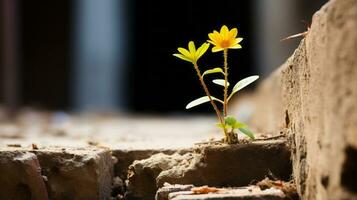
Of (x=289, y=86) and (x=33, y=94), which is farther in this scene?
(x=33, y=94)

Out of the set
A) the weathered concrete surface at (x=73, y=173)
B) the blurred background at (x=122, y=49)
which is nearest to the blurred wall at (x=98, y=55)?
the blurred background at (x=122, y=49)


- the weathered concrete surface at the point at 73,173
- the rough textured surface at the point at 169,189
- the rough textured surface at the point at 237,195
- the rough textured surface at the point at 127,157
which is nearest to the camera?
the rough textured surface at the point at 237,195

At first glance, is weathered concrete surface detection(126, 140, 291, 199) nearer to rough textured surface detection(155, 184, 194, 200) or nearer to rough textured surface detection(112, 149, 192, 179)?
rough textured surface detection(155, 184, 194, 200)

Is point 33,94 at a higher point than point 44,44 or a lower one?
lower

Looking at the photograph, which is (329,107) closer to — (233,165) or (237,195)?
(237,195)

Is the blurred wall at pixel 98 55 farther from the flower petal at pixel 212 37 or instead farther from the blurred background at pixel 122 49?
the flower petal at pixel 212 37

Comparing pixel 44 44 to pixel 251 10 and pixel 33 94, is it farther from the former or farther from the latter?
pixel 251 10

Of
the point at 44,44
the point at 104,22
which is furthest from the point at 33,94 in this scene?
the point at 104,22
